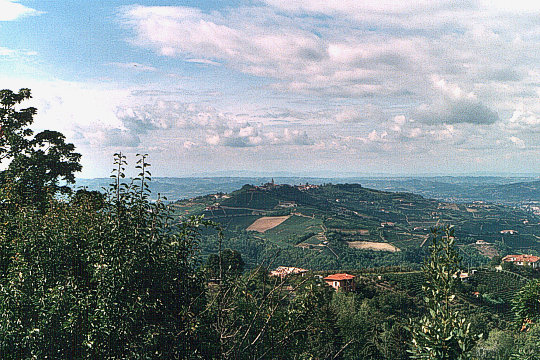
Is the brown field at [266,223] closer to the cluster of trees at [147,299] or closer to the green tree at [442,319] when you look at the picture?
the cluster of trees at [147,299]

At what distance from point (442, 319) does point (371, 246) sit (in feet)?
474

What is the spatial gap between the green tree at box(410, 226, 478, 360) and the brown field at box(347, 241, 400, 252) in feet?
457

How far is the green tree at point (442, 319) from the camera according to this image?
6668 mm

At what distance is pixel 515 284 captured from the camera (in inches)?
3159

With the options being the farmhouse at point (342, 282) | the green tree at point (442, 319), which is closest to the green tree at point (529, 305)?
the green tree at point (442, 319)

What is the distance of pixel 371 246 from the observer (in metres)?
146

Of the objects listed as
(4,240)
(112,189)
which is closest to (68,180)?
(4,240)

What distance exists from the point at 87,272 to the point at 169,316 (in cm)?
269

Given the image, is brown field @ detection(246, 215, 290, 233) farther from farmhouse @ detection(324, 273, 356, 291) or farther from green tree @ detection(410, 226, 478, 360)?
green tree @ detection(410, 226, 478, 360)

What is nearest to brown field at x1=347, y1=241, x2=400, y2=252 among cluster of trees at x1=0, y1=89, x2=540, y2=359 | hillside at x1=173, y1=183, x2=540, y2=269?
hillside at x1=173, y1=183, x2=540, y2=269

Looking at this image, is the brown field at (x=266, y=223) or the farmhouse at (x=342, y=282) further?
the brown field at (x=266, y=223)

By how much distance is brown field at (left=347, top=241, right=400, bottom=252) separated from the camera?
14262 cm

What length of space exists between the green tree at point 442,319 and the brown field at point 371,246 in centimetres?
13925

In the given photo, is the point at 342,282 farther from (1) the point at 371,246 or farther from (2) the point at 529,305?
(1) the point at 371,246
